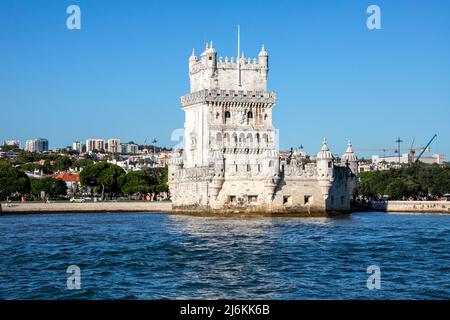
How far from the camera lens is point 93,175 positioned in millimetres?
118312

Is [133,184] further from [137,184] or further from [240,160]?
[240,160]

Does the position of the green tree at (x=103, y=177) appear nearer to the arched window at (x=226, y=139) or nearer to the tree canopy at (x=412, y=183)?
the tree canopy at (x=412, y=183)

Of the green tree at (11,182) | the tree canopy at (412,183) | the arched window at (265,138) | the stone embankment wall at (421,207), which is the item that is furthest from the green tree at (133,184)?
the stone embankment wall at (421,207)

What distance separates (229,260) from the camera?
3797 cm

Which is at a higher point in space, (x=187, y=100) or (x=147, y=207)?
(x=187, y=100)

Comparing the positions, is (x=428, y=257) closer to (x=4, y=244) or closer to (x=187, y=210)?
(x=4, y=244)

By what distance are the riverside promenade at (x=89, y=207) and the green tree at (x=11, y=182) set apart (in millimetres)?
21079

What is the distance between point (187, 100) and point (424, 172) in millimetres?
36632

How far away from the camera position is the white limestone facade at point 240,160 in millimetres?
68938

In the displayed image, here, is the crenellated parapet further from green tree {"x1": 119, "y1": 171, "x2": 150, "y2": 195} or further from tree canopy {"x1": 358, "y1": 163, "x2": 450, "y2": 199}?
green tree {"x1": 119, "y1": 171, "x2": 150, "y2": 195}

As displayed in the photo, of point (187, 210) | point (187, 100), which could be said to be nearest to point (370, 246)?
point (187, 210)

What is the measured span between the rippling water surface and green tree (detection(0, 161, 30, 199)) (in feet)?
169
